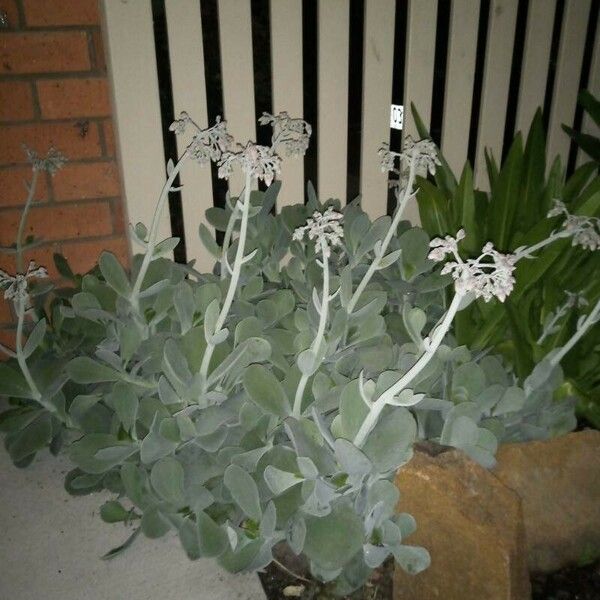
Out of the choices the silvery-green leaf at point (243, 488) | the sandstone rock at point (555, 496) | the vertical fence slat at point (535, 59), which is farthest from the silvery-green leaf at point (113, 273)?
the vertical fence slat at point (535, 59)

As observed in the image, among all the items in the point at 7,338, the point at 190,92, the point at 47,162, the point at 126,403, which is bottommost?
the point at 7,338

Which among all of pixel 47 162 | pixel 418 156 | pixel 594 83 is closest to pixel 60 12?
pixel 47 162

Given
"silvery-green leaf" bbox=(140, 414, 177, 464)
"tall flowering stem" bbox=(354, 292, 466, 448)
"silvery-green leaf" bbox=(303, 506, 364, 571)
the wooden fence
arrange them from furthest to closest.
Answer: the wooden fence
"silvery-green leaf" bbox=(140, 414, 177, 464)
"silvery-green leaf" bbox=(303, 506, 364, 571)
"tall flowering stem" bbox=(354, 292, 466, 448)

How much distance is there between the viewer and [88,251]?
6.03ft

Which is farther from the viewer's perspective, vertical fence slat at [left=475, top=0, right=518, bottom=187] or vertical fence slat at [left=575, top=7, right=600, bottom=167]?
vertical fence slat at [left=575, top=7, right=600, bottom=167]

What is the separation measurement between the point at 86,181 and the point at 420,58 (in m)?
1.13

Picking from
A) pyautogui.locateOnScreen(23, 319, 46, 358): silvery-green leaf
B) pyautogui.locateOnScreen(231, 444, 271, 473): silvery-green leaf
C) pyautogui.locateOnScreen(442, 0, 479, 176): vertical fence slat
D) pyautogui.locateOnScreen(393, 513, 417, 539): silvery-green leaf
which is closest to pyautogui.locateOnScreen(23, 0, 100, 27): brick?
pyautogui.locateOnScreen(23, 319, 46, 358): silvery-green leaf

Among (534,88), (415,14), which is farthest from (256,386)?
(534,88)

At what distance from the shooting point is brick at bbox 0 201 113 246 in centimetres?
174

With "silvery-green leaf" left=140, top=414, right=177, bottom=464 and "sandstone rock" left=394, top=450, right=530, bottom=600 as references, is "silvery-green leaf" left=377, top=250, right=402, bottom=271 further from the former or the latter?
"silvery-green leaf" left=140, top=414, right=177, bottom=464

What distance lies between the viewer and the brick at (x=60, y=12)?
61.4 inches

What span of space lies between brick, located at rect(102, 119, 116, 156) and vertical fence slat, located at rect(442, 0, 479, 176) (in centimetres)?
111

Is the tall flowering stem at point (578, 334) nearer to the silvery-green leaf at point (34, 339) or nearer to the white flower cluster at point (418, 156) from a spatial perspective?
the white flower cluster at point (418, 156)

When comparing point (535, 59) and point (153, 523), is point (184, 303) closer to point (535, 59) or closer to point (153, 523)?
point (153, 523)
